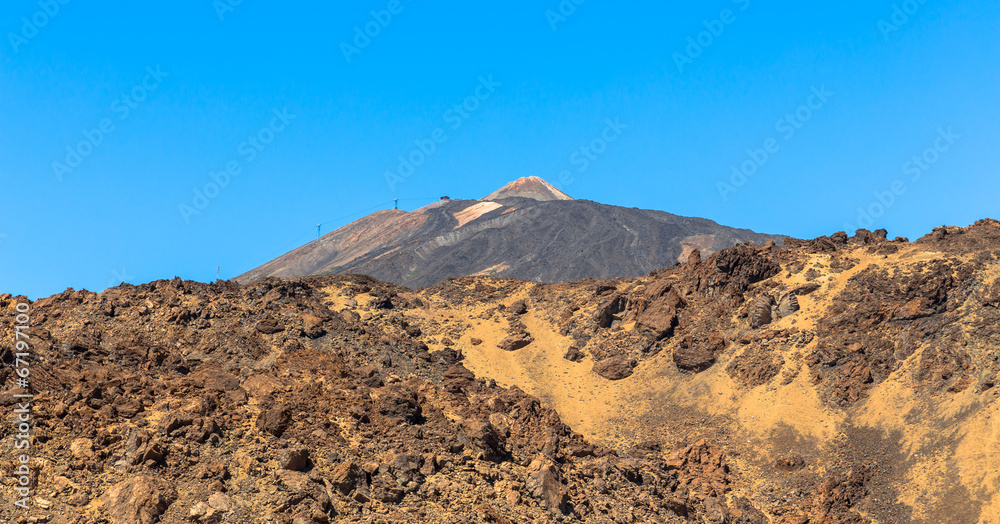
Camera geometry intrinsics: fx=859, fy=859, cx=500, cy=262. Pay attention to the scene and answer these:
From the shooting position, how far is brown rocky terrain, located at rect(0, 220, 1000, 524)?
22750 mm

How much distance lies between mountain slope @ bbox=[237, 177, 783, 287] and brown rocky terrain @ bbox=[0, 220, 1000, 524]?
53.2 metres

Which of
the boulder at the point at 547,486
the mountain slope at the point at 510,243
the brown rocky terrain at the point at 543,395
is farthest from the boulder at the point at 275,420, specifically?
the mountain slope at the point at 510,243

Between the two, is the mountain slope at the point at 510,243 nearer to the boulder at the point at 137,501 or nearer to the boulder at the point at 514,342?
the boulder at the point at 514,342

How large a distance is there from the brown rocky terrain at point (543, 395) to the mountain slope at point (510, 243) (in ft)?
175

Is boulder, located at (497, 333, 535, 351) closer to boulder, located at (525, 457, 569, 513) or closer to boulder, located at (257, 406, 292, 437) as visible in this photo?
boulder, located at (525, 457, 569, 513)

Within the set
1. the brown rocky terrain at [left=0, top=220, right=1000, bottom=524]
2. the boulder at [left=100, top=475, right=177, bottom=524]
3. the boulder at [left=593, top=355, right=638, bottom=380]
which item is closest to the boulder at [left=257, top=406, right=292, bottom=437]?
the brown rocky terrain at [left=0, top=220, right=1000, bottom=524]

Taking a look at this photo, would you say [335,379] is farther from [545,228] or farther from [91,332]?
[545,228]

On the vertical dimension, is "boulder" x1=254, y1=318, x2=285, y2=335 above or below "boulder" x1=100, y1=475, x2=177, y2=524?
above

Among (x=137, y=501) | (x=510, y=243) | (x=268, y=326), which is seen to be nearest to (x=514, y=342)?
(x=268, y=326)

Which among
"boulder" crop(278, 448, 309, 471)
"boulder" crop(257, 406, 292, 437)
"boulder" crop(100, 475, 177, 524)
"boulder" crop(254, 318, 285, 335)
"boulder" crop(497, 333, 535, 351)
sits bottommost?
"boulder" crop(100, 475, 177, 524)

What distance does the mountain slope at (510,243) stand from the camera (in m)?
112

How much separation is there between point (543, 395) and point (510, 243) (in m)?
79.4

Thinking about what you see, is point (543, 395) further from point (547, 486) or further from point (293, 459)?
point (293, 459)

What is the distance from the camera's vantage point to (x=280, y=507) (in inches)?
842
